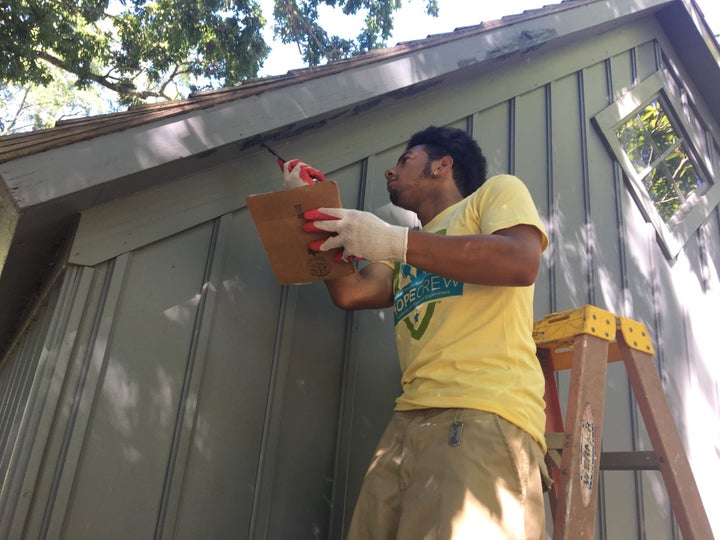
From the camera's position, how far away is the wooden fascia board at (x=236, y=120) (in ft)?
6.11

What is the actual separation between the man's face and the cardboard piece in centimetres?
56

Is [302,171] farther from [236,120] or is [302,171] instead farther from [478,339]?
[478,339]

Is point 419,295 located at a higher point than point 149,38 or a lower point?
lower

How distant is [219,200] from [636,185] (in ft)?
11.0

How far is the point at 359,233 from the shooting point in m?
1.90

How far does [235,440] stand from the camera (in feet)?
7.16

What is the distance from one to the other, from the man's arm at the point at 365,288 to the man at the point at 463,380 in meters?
0.23

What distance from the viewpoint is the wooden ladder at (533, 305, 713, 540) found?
183 centimetres

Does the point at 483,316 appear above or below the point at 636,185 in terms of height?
below

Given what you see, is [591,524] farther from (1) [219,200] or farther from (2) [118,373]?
(1) [219,200]

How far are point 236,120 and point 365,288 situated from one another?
0.83 metres

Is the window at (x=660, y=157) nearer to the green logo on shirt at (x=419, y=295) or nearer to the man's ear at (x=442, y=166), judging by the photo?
the man's ear at (x=442, y=166)

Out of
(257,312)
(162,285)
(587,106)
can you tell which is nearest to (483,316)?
(257,312)

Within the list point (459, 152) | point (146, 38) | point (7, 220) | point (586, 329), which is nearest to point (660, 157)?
point (459, 152)
